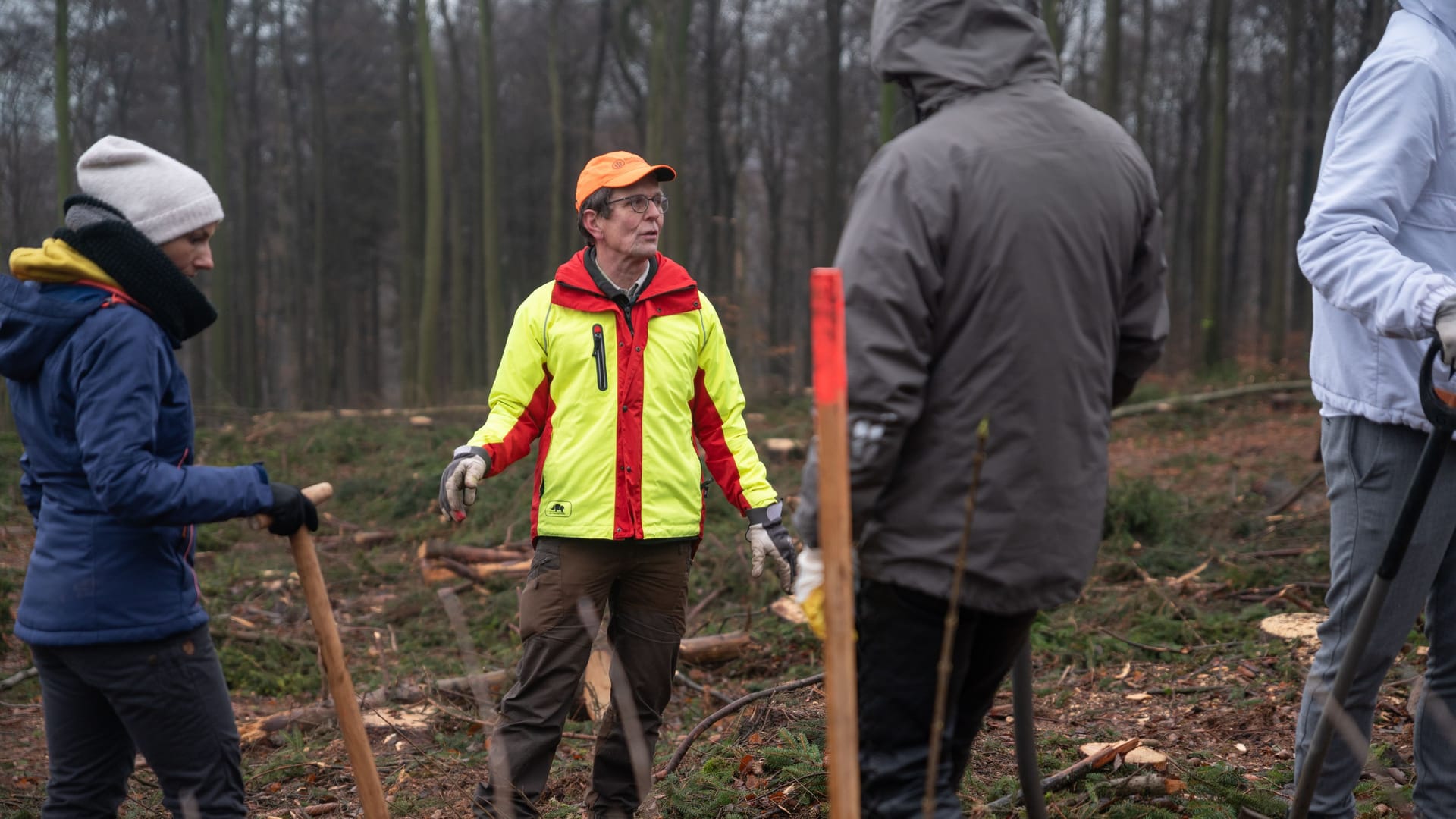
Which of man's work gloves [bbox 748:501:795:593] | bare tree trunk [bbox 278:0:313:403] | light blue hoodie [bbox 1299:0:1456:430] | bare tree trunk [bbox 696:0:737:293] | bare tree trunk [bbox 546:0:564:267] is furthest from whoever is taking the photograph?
bare tree trunk [bbox 278:0:313:403]

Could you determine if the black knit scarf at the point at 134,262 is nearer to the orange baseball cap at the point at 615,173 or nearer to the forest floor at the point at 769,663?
the orange baseball cap at the point at 615,173

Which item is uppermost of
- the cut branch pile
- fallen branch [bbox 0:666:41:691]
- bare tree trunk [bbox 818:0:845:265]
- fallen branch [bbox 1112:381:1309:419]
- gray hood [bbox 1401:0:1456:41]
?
bare tree trunk [bbox 818:0:845:265]

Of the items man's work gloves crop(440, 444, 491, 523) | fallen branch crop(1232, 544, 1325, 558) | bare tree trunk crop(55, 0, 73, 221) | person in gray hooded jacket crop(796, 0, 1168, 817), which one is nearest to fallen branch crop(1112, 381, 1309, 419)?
fallen branch crop(1232, 544, 1325, 558)

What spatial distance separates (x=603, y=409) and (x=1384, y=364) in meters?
2.12

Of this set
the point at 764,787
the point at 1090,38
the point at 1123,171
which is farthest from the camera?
the point at 1090,38

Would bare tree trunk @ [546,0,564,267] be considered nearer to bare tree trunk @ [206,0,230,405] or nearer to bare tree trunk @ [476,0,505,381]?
bare tree trunk @ [476,0,505,381]

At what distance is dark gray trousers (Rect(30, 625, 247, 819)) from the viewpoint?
2.59 meters

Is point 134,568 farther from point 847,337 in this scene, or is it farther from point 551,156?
point 551,156

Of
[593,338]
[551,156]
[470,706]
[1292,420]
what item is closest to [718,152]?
[551,156]

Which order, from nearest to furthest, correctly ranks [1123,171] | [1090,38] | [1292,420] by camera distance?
[1123,171] < [1292,420] < [1090,38]

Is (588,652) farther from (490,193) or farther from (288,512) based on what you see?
(490,193)

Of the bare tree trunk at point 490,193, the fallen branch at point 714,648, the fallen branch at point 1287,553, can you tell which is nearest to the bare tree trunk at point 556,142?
the bare tree trunk at point 490,193

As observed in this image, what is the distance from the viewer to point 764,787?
3.82m

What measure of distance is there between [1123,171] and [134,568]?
7.54 feet
